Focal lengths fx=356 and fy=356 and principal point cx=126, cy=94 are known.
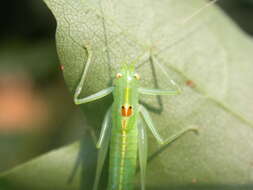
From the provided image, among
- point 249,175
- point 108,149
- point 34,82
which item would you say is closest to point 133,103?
point 108,149

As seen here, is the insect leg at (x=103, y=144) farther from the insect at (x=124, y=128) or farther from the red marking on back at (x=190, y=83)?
the red marking on back at (x=190, y=83)

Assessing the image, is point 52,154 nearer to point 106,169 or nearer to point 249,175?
point 106,169

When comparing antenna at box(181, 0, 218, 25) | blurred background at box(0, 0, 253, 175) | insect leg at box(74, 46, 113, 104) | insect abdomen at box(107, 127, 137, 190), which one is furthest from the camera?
blurred background at box(0, 0, 253, 175)

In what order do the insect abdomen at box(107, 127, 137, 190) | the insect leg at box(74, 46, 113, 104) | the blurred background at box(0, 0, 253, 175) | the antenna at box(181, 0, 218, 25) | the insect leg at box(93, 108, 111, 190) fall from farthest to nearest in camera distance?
the blurred background at box(0, 0, 253, 175) < the antenna at box(181, 0, 218, 25) < the insect leg at box(93, 108, 111, 190) < the insect abdomen at box(107, 127, 137, 190) < the insect leg at box(74, 46, 113, 104)

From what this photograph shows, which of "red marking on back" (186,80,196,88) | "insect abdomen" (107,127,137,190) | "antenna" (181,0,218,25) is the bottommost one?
"insect abdomen" (107,127,137,190)

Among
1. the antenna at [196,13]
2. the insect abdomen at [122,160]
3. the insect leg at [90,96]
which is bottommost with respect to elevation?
the insect abdomen at [122,160]

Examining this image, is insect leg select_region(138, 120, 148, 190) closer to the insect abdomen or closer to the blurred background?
the insect abdomen

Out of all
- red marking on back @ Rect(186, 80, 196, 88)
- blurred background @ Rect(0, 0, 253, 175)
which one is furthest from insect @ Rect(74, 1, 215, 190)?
blurred background @ Rect(0, 0, 253, 175)

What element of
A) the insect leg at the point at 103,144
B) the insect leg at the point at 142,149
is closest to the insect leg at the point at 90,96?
the insect leg at the point at 103,144

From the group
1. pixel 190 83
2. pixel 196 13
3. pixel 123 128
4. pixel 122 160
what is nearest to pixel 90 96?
pixel 123 128
